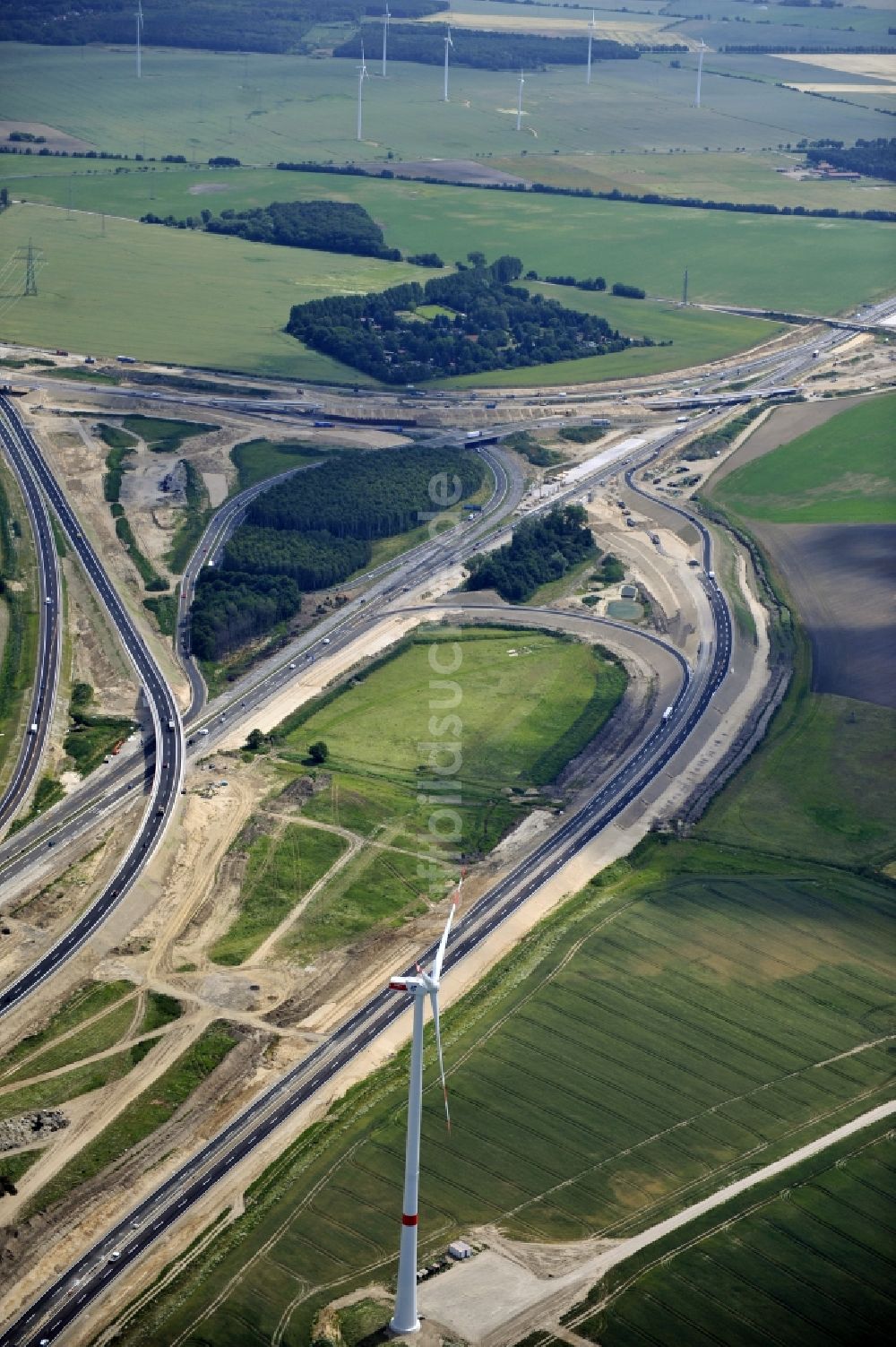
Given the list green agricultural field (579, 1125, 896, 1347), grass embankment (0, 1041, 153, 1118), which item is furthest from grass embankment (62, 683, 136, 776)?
green agricultural field (579, 1125, 896, 1347)

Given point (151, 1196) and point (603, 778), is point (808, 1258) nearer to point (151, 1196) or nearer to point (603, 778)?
point (151, 1196)

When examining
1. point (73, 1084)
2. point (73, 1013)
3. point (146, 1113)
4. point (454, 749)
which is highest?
point (454, 749)

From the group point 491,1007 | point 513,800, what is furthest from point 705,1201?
point 513,800

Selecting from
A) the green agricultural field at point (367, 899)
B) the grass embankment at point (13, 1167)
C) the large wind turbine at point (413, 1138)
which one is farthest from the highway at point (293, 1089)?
the large wind turbine at point (413, 1138)

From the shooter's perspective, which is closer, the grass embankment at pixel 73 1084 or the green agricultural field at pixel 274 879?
the grass embankment at pixel 73 1084

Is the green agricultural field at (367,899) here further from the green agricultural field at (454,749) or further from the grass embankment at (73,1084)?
the grass embankment at (73,1084)

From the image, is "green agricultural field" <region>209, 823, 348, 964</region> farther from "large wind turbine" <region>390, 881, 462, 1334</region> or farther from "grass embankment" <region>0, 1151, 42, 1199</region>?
"large wind turbine" <region>390, 881, 462, 1334</region>

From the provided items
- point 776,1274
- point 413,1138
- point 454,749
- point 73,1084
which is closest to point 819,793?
point 454,749

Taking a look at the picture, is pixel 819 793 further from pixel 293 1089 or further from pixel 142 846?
pixel 293 1089
